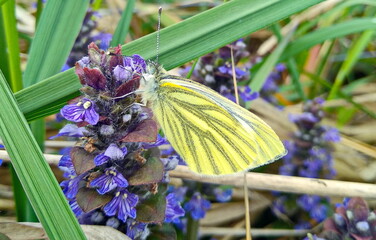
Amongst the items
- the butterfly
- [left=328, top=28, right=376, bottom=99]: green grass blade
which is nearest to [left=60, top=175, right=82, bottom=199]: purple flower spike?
the butterfly

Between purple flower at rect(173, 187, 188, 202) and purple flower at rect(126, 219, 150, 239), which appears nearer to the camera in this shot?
purple flower at rect(126, 219, 150, 239)

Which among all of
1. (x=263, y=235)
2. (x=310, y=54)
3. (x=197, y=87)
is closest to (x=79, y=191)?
(x=197, y=87)

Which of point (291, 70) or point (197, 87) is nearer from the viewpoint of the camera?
point (197, 87)

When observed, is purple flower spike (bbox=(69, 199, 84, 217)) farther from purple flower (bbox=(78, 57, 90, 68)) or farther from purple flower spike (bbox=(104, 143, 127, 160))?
purple flower (bbox=(78, 57, 90, 68))

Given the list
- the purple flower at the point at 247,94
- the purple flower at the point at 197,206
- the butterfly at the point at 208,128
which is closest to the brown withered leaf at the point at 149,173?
the butterfly at the point at 208,128

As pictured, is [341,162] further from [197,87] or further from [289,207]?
[197,87]

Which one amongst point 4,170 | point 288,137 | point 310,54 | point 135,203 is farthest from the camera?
point 310,54

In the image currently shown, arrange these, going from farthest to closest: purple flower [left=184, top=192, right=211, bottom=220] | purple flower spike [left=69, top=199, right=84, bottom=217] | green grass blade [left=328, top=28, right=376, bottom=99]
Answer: green grass blade [left=328, top=28, right=376, bottom=99]
purple flower [left=184, top=192, right=211, bottom=220]
purple flower spike [left=69, top=199, right=84, bottom=217]
